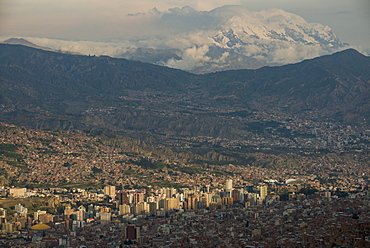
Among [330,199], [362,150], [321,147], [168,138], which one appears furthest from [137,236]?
[168,138]

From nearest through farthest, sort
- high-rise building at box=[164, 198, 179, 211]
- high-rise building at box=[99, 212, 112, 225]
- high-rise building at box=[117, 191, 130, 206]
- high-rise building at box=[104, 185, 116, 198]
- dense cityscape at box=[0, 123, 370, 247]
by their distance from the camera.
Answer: dense cityscape at box=[0, 123, 370, 247] < high-rise building at box=[99, 212, 112, 225] < high-rise building at box=[164, 198, 179, 211] < high-rise building at box=[117, 191, 130, 206] < high-rise building at box=[104, 185, 116, 198]

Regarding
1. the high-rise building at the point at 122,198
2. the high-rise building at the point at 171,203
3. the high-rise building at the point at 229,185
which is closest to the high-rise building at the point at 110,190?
the high-rise building at the point at 122,198

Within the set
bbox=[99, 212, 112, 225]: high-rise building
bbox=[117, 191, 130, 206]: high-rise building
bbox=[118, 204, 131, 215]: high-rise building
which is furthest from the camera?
bbox=[117, 191, 130, 206]: high-rise building

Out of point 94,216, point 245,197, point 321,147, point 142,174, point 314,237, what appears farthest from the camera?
point 321,147

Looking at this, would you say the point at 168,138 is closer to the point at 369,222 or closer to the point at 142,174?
the point at 142,174

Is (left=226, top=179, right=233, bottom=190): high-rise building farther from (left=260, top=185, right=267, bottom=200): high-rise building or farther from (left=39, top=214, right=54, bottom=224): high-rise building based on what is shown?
(left=39, top=214, right=54, bottom=224): high-rise building

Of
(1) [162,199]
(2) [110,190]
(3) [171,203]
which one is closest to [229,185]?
(2) [110,190]

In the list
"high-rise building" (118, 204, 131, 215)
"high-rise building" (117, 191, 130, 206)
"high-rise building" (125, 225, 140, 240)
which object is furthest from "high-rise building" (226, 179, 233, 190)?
"high-rise building" (125, 225, 140, 240)

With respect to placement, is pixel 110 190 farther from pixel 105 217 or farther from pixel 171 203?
pixel 105 217

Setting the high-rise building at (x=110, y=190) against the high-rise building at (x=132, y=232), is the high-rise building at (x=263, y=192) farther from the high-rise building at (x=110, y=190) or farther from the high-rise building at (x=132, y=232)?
the high-rise building at (x=132, y=232)

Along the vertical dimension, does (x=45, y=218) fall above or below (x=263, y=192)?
below

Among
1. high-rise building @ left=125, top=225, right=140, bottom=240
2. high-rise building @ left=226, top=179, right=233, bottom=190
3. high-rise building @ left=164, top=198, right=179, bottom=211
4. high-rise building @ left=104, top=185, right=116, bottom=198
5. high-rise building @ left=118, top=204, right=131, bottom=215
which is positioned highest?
high-rise building @ left=125, top=225, right=140, bottom=240
